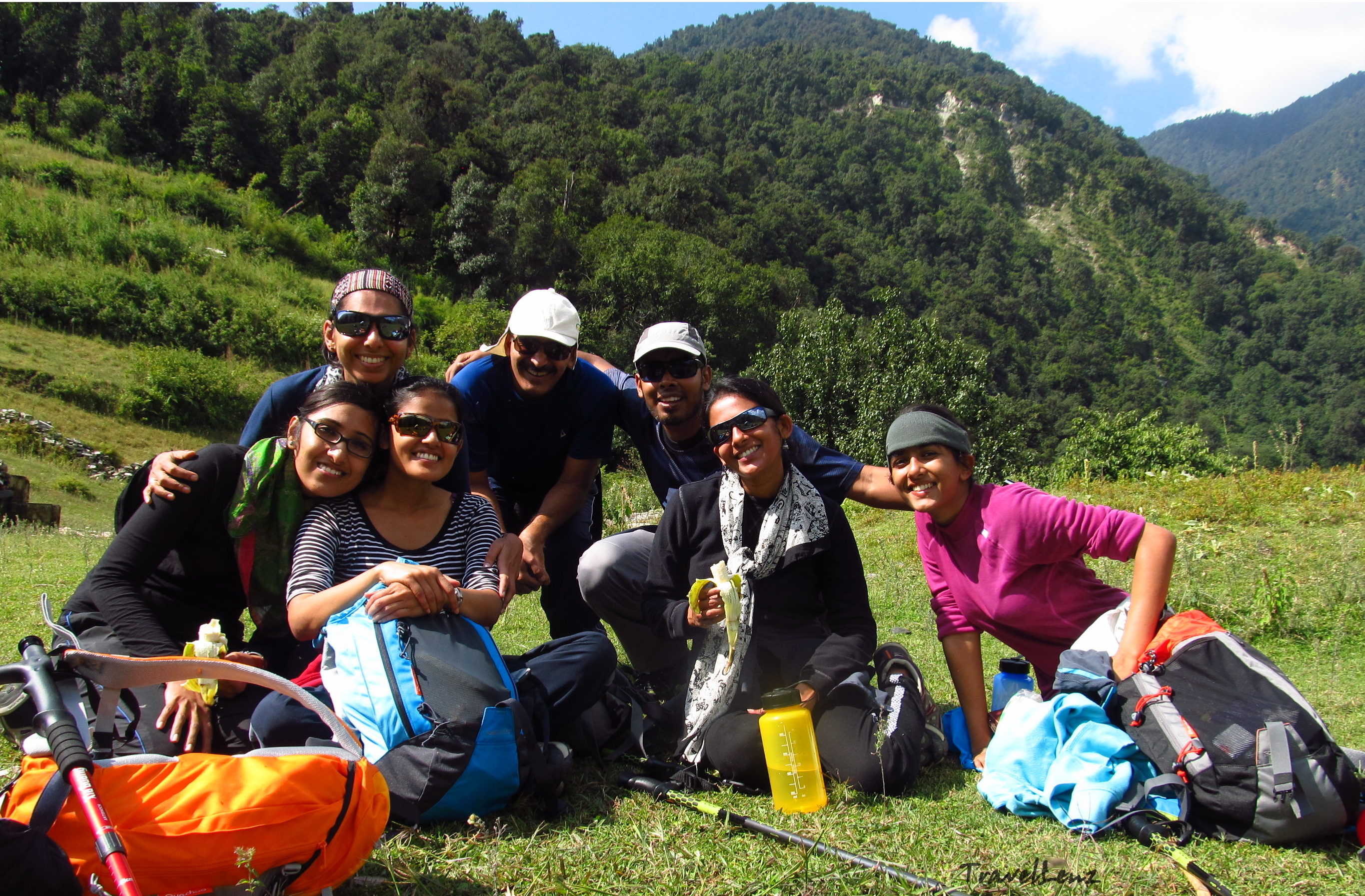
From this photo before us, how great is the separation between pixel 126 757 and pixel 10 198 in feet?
162

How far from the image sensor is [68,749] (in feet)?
6.06

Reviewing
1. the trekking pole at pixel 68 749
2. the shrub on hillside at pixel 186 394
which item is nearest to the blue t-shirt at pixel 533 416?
the trekking pole at pixel 68 749

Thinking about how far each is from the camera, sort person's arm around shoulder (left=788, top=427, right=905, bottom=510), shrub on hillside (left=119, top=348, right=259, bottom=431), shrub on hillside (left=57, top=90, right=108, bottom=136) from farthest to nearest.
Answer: shrub on hillside (left=57, top=90, right=108, bottom=136) → shrub on hillside (left=119, top=348, right=259, bottom=431) → person's arm around shoulder (left=788, top=427, right=905, bottom=510)

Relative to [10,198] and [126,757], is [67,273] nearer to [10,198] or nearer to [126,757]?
[10,198]

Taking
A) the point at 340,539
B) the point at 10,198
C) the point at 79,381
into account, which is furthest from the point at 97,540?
the point at 10,198

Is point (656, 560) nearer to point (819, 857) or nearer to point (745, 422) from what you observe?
point (745, 422)

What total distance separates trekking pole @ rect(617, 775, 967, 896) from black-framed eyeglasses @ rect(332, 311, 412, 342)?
2.16m

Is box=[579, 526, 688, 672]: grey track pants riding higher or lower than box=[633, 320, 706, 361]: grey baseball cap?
lower

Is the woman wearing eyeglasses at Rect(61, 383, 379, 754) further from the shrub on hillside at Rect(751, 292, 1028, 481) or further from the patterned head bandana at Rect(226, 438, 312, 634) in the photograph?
the shrub on hillside at Rect(751, 292, 1028, 481)

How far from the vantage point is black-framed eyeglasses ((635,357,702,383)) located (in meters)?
4.33

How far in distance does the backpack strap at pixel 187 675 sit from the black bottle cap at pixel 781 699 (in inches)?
57.2

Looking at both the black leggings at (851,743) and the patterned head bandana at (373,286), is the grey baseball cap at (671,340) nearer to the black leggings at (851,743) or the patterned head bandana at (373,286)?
the patterned head bandana at (373,286)

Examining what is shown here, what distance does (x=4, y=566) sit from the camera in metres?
7.84

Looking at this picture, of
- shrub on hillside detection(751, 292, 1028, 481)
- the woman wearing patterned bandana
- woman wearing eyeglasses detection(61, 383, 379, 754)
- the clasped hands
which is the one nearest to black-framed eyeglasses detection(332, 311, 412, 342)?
the woman wearing patterned bandana
